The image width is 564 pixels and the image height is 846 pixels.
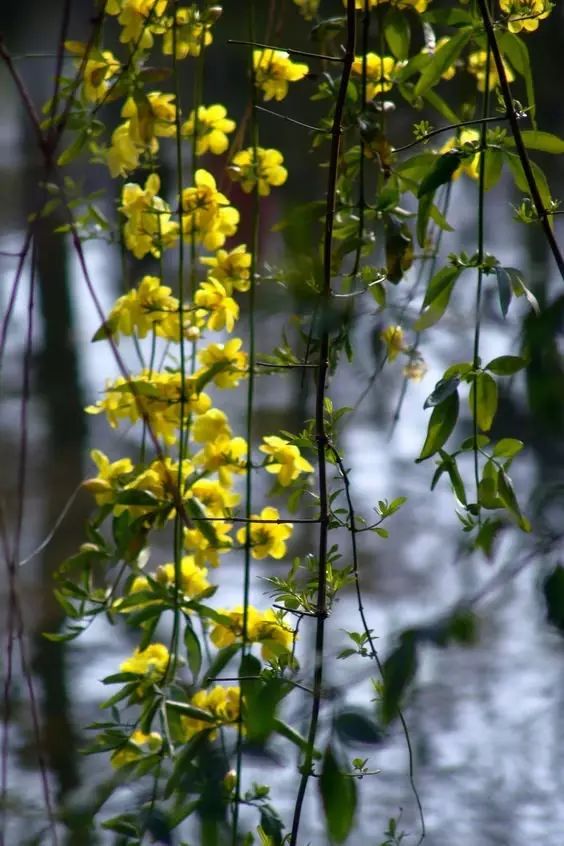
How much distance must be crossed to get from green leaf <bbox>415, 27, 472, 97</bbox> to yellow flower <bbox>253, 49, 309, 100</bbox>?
0.56 ft

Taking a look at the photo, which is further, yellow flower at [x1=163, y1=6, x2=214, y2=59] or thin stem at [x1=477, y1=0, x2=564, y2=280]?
yellow flower at [x1=163, y1=6, x2=214, y2=59]

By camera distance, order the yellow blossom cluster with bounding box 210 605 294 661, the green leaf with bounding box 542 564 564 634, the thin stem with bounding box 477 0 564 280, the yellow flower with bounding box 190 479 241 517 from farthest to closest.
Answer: the yellow flower with bounding box 190 479 241 517 < the yellow blossom cluster with bounding box 210 605 294 661 < the thin stem with bounding box 477 0 564 280 < the green leaf with bounding box 542 564 564 634

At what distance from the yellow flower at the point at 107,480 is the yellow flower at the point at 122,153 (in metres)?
0.21

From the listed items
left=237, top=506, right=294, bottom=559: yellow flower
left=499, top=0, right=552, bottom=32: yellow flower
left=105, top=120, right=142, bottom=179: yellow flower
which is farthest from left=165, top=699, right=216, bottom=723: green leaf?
left=499, top=0, right=552, bottom=32: yellow flower

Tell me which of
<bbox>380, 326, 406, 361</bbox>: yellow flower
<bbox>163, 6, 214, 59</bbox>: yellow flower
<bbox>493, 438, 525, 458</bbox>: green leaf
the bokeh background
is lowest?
the bokeh background

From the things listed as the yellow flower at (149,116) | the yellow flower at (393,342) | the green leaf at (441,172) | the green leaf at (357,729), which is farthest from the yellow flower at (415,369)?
the green leaf at (357,729)

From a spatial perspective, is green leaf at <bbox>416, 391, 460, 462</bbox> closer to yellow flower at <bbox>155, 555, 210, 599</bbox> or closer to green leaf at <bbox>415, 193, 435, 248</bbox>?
green leaf at <bbox>415, 193, 435, 248</bbox>

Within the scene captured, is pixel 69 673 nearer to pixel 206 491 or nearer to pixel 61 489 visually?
pixel 61 489

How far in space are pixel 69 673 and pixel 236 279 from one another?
3.93 ft

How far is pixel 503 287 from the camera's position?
608 mm

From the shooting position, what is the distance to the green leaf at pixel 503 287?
58 cm

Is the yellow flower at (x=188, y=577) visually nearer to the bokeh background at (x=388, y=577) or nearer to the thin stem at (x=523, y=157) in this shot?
the bokeh background at (x=388, y=577)

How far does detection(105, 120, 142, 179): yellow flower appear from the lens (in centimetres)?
A: 84

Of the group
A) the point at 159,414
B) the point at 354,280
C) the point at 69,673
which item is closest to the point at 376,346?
the point at 354,280
